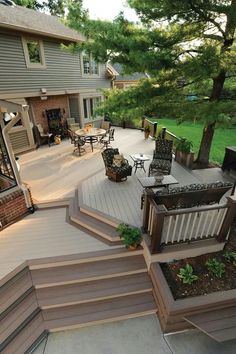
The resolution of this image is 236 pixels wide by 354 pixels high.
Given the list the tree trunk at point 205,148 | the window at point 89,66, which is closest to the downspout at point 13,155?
the tree trunk at point 205,148

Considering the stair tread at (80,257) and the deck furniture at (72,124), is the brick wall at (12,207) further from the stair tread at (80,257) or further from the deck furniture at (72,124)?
the deck furniture at (72,124)

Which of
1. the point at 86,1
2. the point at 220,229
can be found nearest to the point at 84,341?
the point at 220,229

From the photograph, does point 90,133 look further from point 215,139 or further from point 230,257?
point 215,139

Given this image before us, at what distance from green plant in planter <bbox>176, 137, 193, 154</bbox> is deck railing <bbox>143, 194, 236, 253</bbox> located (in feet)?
14.9

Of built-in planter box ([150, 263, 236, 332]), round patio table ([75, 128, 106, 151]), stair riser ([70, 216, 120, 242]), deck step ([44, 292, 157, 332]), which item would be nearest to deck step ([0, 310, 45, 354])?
deck step ([44, 292, 157, 332])

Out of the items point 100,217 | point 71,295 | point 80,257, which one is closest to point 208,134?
point 100,217

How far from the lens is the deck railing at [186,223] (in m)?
4.25

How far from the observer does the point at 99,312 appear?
4215 mm

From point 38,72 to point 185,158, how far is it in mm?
8110

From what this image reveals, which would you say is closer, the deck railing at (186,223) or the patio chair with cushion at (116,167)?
the deck railing at (186,223)

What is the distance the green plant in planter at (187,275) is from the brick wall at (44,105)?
34.0ft

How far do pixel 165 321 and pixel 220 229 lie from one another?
2237mm

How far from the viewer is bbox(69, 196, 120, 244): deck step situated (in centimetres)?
515

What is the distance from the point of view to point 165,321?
3840mm
